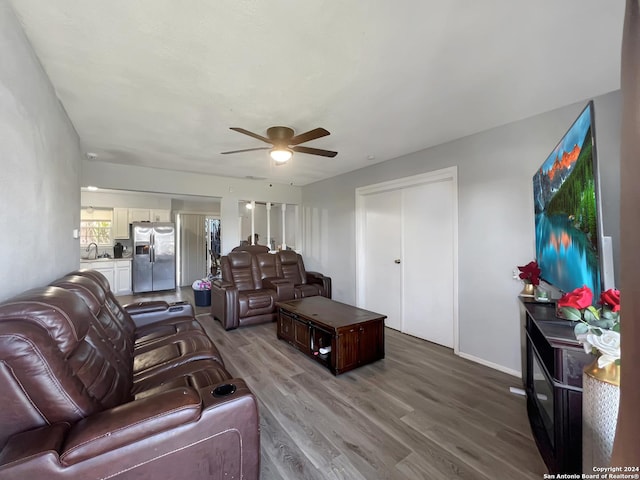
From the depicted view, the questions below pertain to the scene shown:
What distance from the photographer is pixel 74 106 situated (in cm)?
233

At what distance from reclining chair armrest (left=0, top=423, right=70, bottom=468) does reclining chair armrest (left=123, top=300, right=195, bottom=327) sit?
1.87 metres

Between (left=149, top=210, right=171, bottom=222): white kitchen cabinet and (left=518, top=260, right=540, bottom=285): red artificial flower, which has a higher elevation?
(left=149, top=210, right=171, bottom=222): white kitchen cabinet

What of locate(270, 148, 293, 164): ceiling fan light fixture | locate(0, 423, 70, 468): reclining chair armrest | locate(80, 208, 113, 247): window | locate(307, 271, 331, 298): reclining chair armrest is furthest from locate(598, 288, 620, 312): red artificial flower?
locate(80, 208, 113, 247): window

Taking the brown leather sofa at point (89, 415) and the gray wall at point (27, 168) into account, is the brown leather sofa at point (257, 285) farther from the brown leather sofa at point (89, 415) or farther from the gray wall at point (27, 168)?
the brown leather sofa at point (89, 415)

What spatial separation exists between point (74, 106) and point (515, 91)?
3.70 metres

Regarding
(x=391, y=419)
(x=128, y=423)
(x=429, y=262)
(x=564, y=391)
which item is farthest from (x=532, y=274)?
(x=128, y=423)

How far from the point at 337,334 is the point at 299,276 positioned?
257 centimetres

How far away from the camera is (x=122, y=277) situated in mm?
6238

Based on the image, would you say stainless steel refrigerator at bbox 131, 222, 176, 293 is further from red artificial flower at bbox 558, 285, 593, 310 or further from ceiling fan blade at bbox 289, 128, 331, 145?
red artificial flower at bbox 558, 285, 593, 310

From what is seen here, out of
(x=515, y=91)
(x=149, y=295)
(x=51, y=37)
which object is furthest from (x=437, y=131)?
(x=149, y=295)

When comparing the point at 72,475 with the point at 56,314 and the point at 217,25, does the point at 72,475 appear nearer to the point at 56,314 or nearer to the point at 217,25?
the point at 56,314

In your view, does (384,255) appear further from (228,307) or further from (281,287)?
(228,307)

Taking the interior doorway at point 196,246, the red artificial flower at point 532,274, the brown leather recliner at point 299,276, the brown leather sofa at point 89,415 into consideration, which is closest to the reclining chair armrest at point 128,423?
the brown leather sofa at point 89,415

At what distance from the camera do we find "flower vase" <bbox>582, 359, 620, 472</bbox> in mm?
977
